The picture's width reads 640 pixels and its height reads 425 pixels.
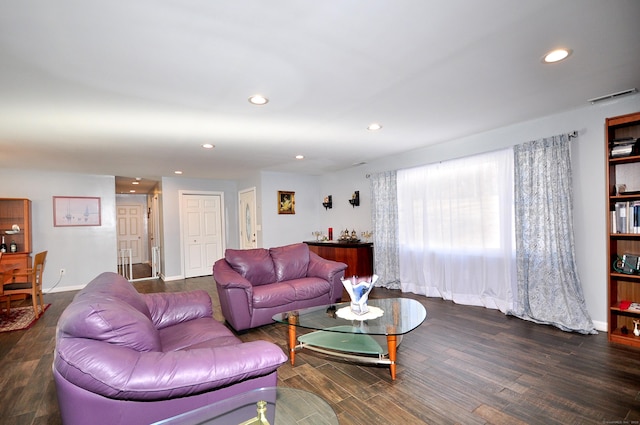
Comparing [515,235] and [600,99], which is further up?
[600,99]

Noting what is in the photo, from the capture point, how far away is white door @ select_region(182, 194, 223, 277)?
23.0 ft

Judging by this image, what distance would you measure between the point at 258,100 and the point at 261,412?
227cm

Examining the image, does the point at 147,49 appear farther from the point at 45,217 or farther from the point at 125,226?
the point at 125,226

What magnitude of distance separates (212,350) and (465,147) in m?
4.06

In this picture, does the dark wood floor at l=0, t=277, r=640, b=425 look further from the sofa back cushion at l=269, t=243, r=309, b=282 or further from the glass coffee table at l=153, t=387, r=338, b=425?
the sofa back cushion at l=269, t=243, r=309, b=282

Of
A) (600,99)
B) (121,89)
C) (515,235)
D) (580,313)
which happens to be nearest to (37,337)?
(121,89)

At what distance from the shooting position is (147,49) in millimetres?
1813

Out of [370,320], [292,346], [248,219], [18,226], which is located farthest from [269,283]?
[18,226]

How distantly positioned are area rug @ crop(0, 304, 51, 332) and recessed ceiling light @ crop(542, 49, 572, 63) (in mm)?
5912

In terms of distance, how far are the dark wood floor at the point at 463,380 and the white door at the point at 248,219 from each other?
362 cm

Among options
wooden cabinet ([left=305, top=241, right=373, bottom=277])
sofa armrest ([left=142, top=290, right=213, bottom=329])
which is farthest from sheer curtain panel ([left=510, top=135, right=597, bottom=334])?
sofa armrest ([left=142, top=290, right=213, bottom=329])

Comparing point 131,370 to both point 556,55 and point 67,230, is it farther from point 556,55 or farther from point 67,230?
point 67,230

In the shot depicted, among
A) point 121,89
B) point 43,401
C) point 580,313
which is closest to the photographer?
point 43,401

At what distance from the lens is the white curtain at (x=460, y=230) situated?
381cm
